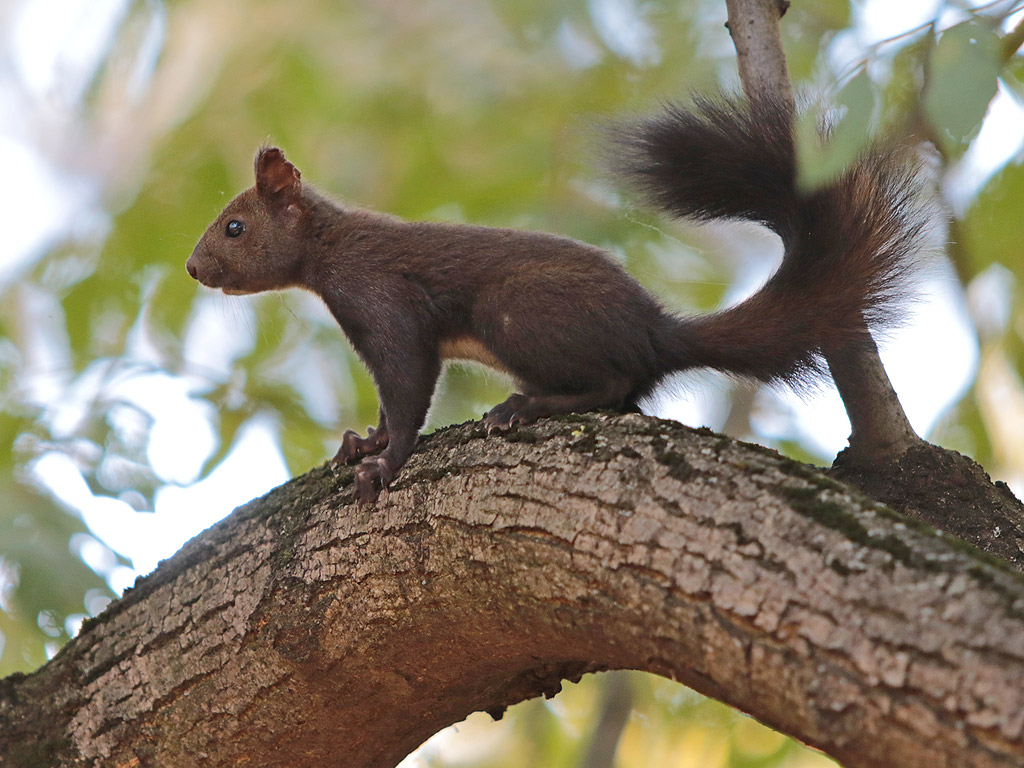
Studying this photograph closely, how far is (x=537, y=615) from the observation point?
2.13 metres

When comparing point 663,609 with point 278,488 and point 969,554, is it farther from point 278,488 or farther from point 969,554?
point 278,488

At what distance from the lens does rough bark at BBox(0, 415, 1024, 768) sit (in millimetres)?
1526

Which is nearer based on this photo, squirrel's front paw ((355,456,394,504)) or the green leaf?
the green leaf

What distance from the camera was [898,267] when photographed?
2.72 metres

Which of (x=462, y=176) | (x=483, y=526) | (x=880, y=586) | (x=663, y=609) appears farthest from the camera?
(x=462, y=176)

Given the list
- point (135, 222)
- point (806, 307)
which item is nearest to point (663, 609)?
point (806, 307)

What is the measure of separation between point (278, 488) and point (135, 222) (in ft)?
7.52

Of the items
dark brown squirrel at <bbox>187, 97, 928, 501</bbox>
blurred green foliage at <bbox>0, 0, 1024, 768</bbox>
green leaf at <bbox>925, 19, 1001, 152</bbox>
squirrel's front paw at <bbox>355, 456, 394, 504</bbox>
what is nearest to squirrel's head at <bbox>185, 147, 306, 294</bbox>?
dark brown squirrel at <bbox>187, 97, 928, 501</bbox>

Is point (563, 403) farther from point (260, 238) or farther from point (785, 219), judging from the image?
point (260, 238)

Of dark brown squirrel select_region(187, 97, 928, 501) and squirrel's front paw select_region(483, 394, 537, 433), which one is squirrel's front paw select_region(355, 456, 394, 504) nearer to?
dark brown squirrel select_region(187, 97, 928, 501)

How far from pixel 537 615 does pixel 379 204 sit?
3.22 meters

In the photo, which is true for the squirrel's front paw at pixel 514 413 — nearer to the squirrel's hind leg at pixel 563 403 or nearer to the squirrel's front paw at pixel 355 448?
the squirrel's hind leg at pixel 563 403

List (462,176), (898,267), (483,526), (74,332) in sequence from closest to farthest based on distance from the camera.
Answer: (483,526) → (898,267) → (74,332) → (462,176)

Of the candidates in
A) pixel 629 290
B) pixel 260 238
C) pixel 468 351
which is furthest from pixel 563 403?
pixel 260 238
